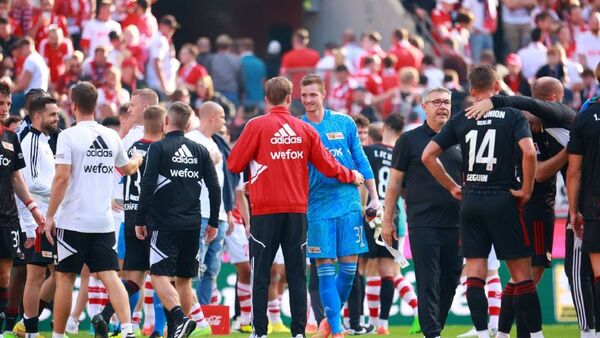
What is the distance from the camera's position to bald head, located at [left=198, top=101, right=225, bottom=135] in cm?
1423

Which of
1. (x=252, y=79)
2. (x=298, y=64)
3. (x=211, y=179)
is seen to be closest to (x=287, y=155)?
(x=211, y=179)

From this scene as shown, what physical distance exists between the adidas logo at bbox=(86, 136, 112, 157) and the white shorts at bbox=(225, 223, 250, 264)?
367 centimetres

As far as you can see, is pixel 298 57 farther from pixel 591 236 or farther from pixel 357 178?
pixel 591 236

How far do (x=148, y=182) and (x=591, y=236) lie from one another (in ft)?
13.2

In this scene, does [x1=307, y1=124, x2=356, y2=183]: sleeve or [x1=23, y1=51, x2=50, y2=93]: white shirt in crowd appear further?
[x1=23, y1=51, x2=50, y2=93]: white shirt in crowd

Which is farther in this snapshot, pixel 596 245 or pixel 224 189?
pixel 224 189

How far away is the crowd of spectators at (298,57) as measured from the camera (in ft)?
70.4

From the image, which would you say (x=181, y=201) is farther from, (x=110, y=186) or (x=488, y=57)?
(x=488, y=57)

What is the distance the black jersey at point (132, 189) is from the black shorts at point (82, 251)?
4.21 ft

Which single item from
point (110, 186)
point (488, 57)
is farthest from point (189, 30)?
point (110, 186)

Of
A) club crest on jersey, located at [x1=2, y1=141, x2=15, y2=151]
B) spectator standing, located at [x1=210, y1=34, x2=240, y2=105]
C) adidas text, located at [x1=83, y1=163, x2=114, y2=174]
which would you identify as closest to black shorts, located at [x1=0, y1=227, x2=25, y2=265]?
club crest on jersey, located at [x1=2, y1=141, x2=15, y2=151]

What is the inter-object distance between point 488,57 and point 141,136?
35.4 ft

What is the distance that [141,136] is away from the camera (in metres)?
14.0

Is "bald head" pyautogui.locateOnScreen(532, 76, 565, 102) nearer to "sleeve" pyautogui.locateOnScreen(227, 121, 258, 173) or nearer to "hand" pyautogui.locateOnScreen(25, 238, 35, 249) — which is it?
"sleeve" pyautogui.locateOnScreen(227, 121, 258, 173)
